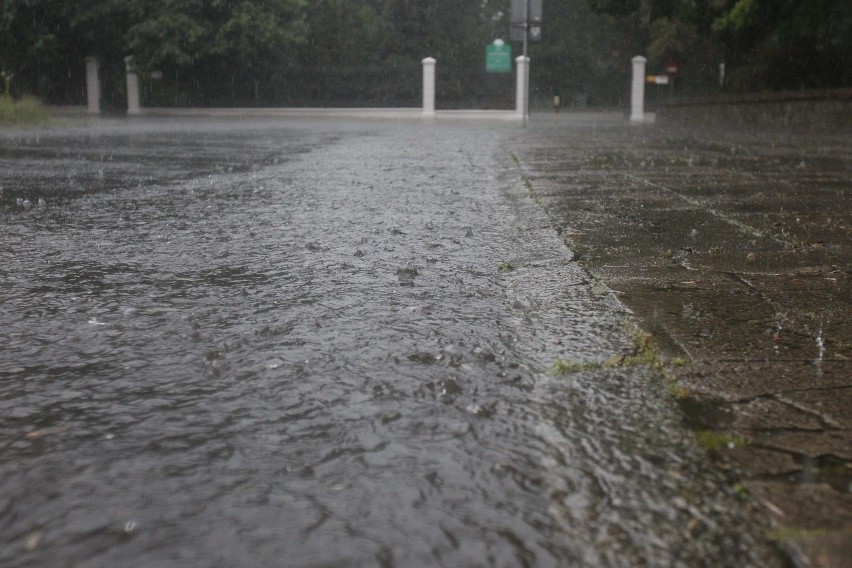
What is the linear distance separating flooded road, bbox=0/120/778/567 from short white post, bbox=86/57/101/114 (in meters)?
33.8

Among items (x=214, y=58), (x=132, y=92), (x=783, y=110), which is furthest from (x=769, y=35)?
(x=132, y=92)

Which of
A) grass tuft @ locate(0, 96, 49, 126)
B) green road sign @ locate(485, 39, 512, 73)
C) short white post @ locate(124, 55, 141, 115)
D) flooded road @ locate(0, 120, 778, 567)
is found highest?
green road sign @ locate(485, 39, 512, 73)

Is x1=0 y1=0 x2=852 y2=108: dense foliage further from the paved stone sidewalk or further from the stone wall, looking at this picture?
the paved stone sidewalk

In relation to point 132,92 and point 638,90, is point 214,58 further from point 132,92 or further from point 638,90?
point 638,90

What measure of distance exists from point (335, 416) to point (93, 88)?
36.6m

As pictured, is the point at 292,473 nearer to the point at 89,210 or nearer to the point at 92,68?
the point at 89,210

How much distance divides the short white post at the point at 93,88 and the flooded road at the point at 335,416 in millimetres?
33836

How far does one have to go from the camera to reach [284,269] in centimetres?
327

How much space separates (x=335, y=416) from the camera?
174 centimetres


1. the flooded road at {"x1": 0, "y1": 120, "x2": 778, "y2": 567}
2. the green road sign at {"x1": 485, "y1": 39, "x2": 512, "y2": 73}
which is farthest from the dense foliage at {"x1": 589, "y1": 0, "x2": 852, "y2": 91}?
the flooded road at {"x1": 0, "y1": 120, "x2": 778, "y2": 567}

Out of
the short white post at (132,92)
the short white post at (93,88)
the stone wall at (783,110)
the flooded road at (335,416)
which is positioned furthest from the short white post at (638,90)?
the flooded road at (335,416)

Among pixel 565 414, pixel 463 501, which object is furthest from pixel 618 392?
pixel 463 501

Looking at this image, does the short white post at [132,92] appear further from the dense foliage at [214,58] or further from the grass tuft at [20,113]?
the grass tuft at [20,113]

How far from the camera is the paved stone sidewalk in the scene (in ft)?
4.66
